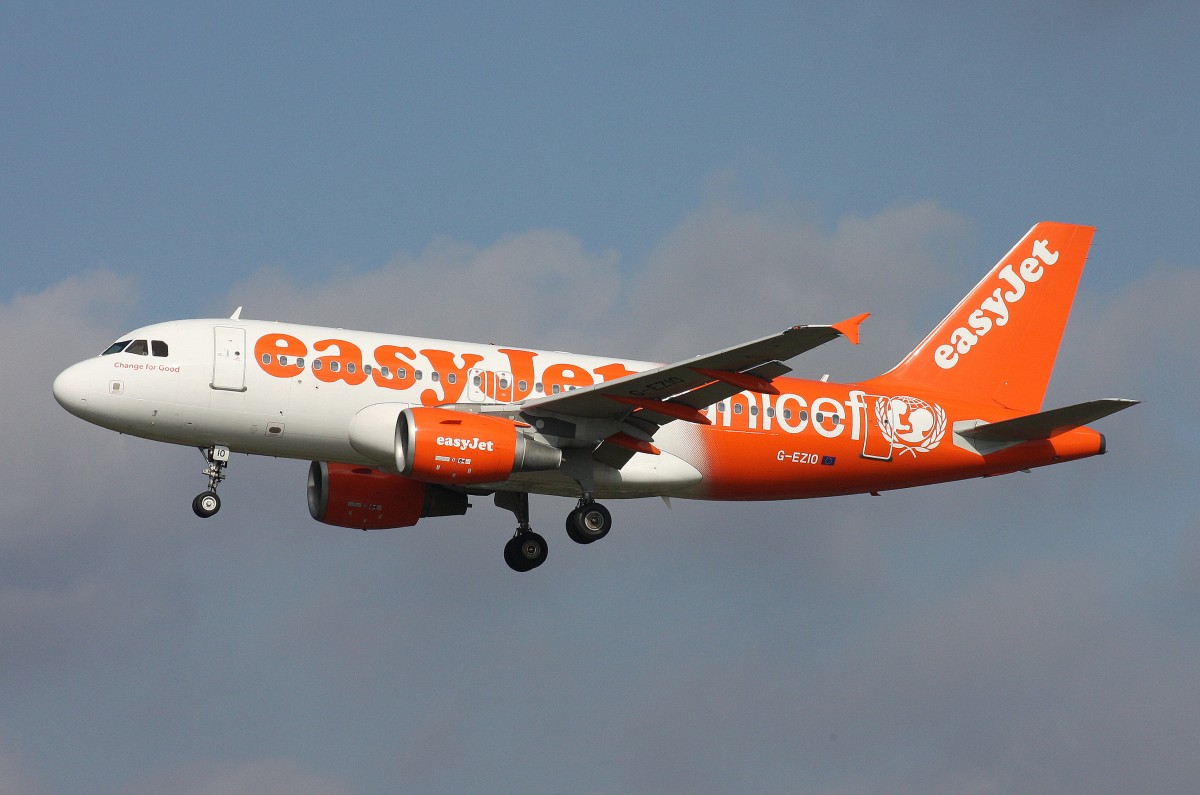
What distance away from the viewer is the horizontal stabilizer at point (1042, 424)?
124ft

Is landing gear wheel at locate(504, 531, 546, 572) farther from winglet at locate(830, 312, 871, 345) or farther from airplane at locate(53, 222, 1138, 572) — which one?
winglet at locate(830, 312, 871, 345)

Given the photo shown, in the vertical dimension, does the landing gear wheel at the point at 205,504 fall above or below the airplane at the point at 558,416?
below

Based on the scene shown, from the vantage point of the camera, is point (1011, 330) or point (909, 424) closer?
point (909, 424)

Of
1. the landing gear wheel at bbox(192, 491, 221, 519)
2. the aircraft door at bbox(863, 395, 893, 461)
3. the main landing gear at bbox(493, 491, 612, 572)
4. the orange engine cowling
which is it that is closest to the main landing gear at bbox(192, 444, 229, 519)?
the landing gear wheel at bbox(192, 491, 221, 519)

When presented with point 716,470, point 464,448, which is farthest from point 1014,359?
point 464,448

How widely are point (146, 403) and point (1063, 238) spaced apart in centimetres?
2429

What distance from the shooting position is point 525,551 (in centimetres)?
4206

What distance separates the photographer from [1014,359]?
145 feet

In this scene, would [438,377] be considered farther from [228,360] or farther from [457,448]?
[228,360]

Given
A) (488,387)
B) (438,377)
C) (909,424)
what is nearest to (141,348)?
(438,377)

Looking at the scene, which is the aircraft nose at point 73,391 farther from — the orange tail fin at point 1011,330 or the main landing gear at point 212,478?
the orange tail fin at point 1011,330

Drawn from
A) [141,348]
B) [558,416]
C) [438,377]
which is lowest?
[558,416]

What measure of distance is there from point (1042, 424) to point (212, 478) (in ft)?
62.6

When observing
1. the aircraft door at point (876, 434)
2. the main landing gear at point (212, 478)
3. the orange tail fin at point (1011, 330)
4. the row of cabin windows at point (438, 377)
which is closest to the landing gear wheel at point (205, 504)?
the main landing gear at point (212, 478)
